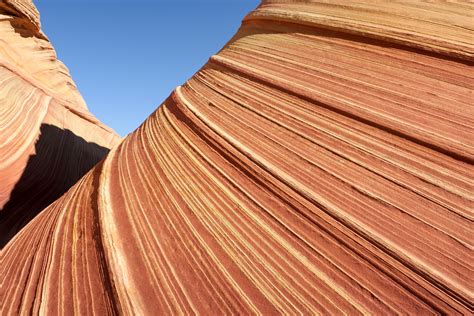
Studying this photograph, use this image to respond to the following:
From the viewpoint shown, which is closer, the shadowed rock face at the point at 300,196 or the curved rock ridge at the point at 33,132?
the shadowed rock face at the point at 300,196

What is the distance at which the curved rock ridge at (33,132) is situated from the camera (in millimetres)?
3316

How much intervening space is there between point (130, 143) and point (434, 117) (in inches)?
75.7

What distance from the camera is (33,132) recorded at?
162 inches

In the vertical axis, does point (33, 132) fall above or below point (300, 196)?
below

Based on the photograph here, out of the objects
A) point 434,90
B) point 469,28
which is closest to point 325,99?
point 434,90

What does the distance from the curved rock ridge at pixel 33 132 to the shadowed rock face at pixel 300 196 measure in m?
1.22

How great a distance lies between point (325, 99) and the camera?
183cm

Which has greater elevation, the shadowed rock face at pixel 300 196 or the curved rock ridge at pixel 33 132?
the shadowed rock face at pixel 300 196

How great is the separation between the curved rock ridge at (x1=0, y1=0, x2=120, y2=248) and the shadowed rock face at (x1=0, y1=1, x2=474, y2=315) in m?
1.22

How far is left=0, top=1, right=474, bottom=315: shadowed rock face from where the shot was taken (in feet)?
4.13

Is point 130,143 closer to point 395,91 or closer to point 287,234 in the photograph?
point 287,234

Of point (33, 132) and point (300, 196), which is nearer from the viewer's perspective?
point (300, 196)

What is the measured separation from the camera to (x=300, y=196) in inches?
59.7

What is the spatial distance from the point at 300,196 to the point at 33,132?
3.71 m
